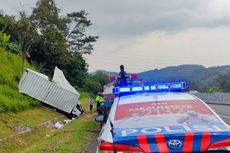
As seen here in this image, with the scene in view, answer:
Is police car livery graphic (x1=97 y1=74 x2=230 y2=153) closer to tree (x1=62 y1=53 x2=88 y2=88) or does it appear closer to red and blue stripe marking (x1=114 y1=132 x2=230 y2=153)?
red and blue stripe marking (x1=114 y1=132 x2=230 y2=153)

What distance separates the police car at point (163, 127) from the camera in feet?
18.5

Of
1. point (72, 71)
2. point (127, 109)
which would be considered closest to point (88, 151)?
point (127, 109)

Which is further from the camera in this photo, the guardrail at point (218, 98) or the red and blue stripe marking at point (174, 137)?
the guardrail at point (218, 98)

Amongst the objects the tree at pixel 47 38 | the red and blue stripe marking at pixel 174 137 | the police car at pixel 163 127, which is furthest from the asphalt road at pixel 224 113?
the tree at pixel 47 38

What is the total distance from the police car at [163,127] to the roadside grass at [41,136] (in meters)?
7.38

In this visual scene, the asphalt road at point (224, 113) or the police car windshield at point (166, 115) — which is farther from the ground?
the police car windshield at point (166, 115)

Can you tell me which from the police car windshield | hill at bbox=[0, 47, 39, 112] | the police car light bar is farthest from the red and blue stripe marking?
hill at bbox=[0, 47, 39, 112]

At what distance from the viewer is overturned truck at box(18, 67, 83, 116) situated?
3284 cm

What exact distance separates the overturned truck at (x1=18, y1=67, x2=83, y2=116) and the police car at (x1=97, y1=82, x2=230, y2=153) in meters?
25.5

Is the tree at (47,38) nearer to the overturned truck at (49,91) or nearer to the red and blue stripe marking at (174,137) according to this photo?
the overturned truck at (49,91)

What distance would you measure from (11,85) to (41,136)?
10121 millimetres

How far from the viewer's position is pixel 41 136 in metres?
22.9

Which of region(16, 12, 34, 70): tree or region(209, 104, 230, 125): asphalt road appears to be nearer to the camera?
region(209, 104, 230, 125): asphalt road

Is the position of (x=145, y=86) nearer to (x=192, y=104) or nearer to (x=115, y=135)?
(x=192, y=104)
